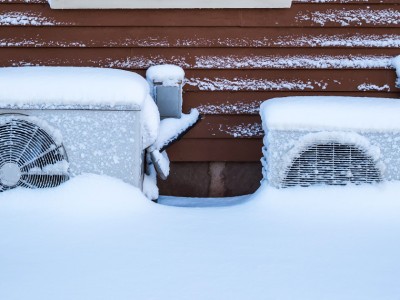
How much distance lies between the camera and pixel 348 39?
12.8 feet

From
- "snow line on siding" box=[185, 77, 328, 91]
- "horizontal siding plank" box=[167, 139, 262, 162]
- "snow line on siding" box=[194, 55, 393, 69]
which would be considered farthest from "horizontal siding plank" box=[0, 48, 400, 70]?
"horizontal siding plank" box=[167, 139, 262, 162]

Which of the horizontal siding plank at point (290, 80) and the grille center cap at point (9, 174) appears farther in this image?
the horizontal siding plank at point (290, 80)

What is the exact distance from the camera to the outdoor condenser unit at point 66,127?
2.97 metres

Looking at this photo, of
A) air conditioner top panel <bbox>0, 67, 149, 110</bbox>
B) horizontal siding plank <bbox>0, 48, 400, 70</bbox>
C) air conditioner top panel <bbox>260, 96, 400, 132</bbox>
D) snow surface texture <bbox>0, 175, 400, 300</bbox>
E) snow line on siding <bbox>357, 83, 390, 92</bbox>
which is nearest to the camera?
snow surface texture <bbox>0, 175, 400, 300</bbox>

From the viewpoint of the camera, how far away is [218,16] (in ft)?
12.6

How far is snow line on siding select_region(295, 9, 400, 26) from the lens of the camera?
12.7ft

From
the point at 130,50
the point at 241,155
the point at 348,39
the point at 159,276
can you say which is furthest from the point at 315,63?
the point at 159,276

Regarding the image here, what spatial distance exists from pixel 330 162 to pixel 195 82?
1361mm

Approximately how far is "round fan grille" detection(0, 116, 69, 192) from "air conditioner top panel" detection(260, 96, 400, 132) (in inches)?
57.1

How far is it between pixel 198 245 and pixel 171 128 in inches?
55.1

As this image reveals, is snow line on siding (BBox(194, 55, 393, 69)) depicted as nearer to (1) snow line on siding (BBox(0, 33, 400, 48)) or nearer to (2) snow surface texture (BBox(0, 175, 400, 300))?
(1) snow line on siding (BBox(0, 33, 400, 48))

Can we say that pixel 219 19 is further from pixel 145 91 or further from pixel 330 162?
pixel 330 162

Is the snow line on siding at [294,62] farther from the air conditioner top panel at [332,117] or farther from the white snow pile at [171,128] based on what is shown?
the air conditioner top panel at [332,117]

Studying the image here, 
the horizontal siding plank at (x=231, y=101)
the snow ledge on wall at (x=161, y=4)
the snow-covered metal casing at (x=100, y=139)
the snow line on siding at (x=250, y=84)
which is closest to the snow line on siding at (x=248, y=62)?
the snow line on siding at (x=250, y=84)
